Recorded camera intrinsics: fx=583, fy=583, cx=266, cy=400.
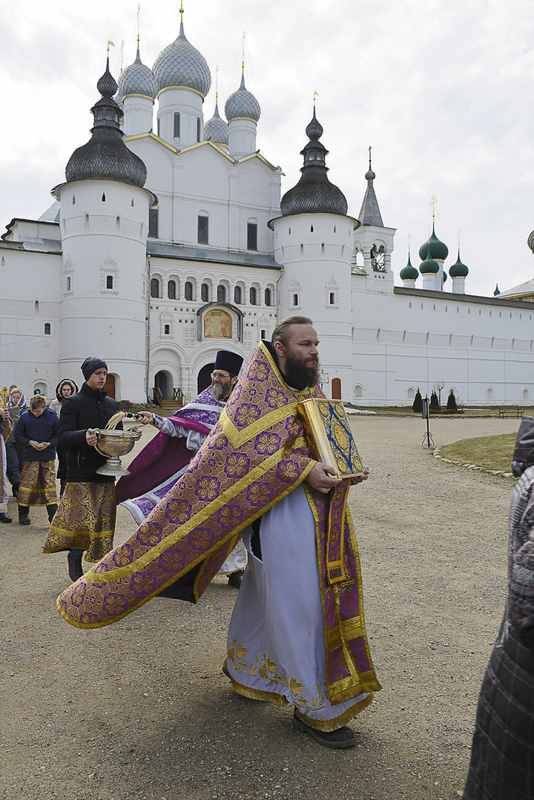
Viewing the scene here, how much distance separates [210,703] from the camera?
2.82 m

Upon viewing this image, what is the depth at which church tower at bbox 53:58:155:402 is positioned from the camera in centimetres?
3025

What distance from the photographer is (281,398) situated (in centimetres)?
266

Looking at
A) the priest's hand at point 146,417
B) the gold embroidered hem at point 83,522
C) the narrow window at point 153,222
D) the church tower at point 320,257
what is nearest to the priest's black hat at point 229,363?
the priest's hand at point 146,417

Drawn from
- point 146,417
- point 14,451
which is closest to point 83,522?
point 146,417

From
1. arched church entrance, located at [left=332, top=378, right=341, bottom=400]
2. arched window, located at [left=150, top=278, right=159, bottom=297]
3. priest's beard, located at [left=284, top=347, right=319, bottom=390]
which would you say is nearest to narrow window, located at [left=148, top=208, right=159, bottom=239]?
arched window, located at [left=150, top=278, right=159, bottom=297]

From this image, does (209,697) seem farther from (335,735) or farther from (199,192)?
(199,192)

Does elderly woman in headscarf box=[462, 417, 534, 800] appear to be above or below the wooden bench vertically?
above

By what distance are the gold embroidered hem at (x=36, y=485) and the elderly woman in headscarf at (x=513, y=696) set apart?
655cm

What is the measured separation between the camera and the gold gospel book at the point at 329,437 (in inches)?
101

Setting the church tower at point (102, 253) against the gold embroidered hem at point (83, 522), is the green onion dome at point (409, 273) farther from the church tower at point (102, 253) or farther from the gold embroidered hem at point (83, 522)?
the gold embroidered hem at point (83, 522)

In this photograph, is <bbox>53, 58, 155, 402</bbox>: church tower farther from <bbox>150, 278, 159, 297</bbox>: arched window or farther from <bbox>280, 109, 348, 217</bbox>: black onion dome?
<bbox>280, 109, 348, 217</bbox>: black onion dome

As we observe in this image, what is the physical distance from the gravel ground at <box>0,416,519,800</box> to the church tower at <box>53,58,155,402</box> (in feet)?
86.5

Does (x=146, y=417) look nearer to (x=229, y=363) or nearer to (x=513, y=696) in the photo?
(x=229, y=363)

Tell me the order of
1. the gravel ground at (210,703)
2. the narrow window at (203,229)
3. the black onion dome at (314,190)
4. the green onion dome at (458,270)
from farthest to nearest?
the green onion dome at (458,270) < the narrow window at (203,229) < the black onion dome at (314,190) < the gravel ground at (210,703)
